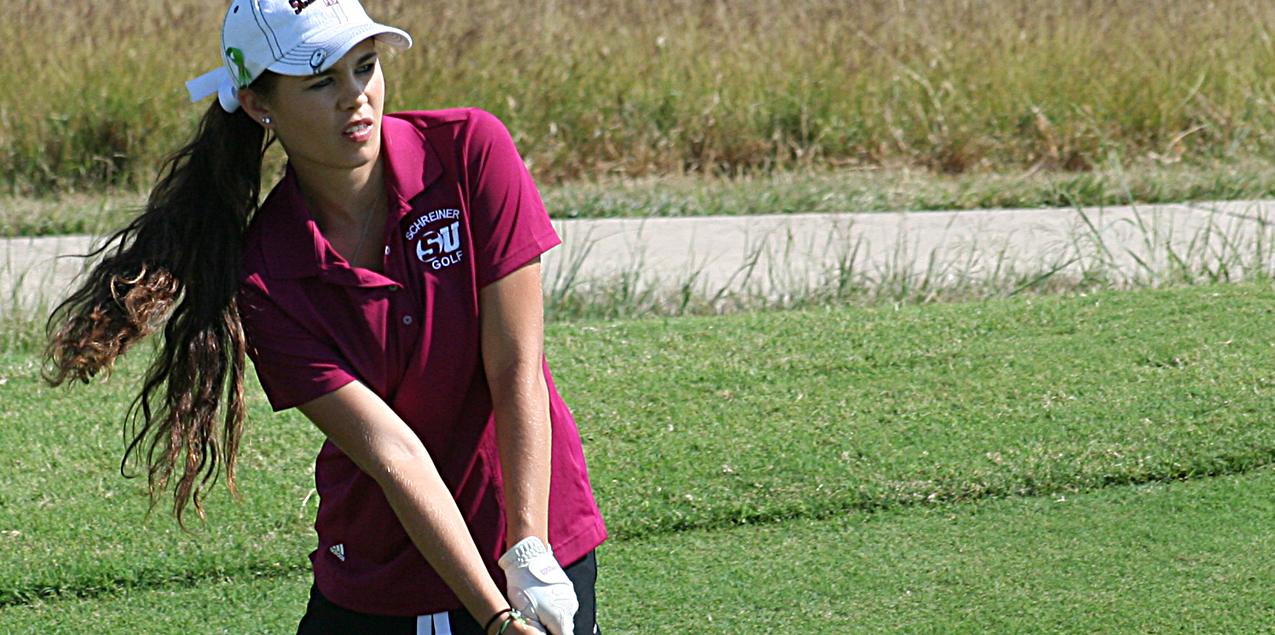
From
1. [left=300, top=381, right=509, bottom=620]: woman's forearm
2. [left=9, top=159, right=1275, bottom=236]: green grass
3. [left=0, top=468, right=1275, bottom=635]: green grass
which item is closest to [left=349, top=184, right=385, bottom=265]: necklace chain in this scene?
[left=300, top=381, right=509, bottom=620]: woman's forearm

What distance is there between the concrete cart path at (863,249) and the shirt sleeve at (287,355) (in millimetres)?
3762

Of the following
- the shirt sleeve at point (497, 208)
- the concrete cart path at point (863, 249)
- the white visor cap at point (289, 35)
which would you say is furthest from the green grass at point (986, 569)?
the concrete cart path at point (863, 249)

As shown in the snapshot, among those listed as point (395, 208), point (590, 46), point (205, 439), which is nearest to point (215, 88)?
point (395, 208)

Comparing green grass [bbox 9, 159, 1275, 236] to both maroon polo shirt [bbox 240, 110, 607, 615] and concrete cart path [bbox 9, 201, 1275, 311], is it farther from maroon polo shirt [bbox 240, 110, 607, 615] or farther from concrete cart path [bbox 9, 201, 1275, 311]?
maroon polo shirt [bbox 240, 110, 607, 615]

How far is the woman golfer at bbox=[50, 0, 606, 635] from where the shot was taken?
209 centimetres

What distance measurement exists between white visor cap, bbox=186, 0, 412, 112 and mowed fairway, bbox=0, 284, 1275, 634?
1728mm

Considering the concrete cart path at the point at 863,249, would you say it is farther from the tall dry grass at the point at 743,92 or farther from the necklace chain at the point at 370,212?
the necklace chain at the point at 370,212

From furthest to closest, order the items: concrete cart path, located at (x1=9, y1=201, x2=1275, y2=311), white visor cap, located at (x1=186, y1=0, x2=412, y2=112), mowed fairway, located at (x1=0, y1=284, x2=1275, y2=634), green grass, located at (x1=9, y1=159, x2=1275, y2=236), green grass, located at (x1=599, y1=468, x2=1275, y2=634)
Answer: green grass, located at (x1=9, y1=159, x2=1275, y2=236) < concrete cart path, located at (x1=9, y1=201, x2=1275, y2=311) < mowed fairway, located at (x1=0, y1=284, x2=1275, y2=634) < green grass, located at (x1=599, y1=468, x2=1275, y2=634) < white visor cap, located at (x1=186, y1=0, x2=412, y2=112)

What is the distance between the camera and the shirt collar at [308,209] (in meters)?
2.12

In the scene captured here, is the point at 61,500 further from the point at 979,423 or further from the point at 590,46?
the point at 590,46

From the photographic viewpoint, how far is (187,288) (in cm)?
217

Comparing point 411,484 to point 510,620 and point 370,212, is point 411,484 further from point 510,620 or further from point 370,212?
point 370,212

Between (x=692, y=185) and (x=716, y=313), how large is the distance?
7.73ft

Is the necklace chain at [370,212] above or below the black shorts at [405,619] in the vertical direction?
above
